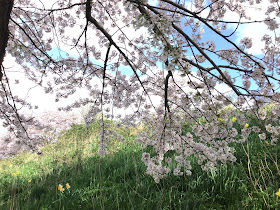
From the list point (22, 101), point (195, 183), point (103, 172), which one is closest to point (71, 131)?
point (22, 101)

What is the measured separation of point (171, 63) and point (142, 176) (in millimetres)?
2432

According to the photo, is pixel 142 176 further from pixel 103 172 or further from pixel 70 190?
pixel 70 190

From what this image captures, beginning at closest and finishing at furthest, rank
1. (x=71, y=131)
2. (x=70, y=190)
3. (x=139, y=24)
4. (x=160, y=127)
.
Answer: (x=139, y=24) < (x=160, y=127) < (x=70, y=190) < (x=71, y=131)

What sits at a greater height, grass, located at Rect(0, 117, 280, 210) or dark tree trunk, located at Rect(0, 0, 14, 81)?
dark tree trunk, located at Rect(0, 0, 14, 81)

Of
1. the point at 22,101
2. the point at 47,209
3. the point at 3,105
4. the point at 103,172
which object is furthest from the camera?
the point at 22,101

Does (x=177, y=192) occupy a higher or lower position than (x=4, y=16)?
lower

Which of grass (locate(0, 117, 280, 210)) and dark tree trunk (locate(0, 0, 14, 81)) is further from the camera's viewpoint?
grass (locate(0, 117, 280, 210))

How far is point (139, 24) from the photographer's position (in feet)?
4.42

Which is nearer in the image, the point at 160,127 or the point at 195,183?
the point at 160,127

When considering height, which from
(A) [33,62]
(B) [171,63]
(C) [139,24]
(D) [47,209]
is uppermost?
(A) [33,62]

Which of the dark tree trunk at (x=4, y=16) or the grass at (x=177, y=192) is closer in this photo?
the dark tree trunk at (x=4, y=16)

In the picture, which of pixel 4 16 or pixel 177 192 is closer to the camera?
pixel 4 16

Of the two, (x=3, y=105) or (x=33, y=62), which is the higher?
(x=33, y=62)

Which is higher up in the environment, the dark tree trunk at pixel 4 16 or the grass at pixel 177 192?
the dark tree trunk at pixel 4 16
